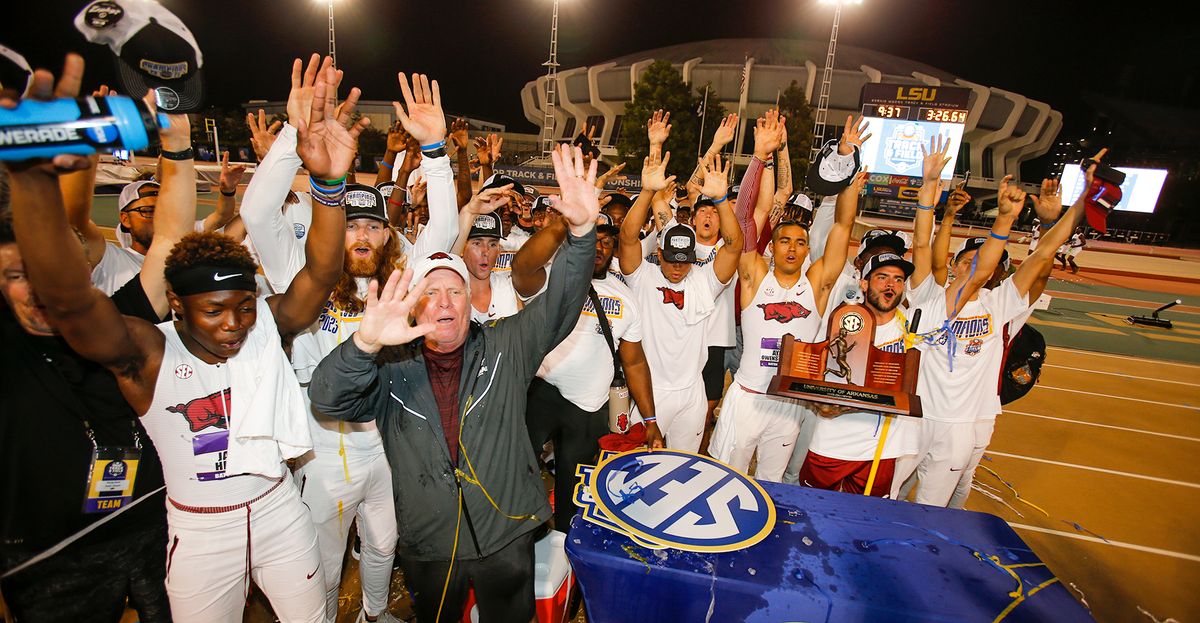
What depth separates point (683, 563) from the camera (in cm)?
179

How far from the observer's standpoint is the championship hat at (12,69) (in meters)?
1.70

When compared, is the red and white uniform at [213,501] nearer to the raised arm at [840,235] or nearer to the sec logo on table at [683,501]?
the sec logo on table at [683,501]

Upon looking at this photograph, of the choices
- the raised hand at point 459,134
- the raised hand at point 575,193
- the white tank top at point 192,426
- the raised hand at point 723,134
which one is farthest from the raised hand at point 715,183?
the white tank top at point 192,426

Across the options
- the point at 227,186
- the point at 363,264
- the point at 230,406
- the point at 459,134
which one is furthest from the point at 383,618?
the point at 459,134

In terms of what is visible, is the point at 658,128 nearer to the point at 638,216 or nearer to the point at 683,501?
the point at 638,216

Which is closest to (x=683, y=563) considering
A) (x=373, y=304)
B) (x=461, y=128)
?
(x=373, y=304)

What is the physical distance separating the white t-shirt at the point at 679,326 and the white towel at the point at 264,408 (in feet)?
8.63

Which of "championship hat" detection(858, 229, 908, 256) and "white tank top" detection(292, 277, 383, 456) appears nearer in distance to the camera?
"white tank top" detection(292, 277, 383, 456)

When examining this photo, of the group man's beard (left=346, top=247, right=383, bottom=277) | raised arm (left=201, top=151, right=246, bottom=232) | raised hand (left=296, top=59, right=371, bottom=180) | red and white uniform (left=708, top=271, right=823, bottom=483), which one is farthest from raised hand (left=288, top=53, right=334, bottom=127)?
red and white uniform (left=708, top=271, right=823, bottom=483)

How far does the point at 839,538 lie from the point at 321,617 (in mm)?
2386

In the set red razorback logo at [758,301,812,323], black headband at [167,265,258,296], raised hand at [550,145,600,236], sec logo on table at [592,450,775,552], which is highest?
raised hand at [550,145,600,236]

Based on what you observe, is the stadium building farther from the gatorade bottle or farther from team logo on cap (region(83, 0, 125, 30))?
the gatorade bottle

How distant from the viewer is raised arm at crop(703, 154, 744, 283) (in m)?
3.96

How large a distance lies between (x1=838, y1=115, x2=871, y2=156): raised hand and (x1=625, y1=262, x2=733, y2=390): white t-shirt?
142 cm
